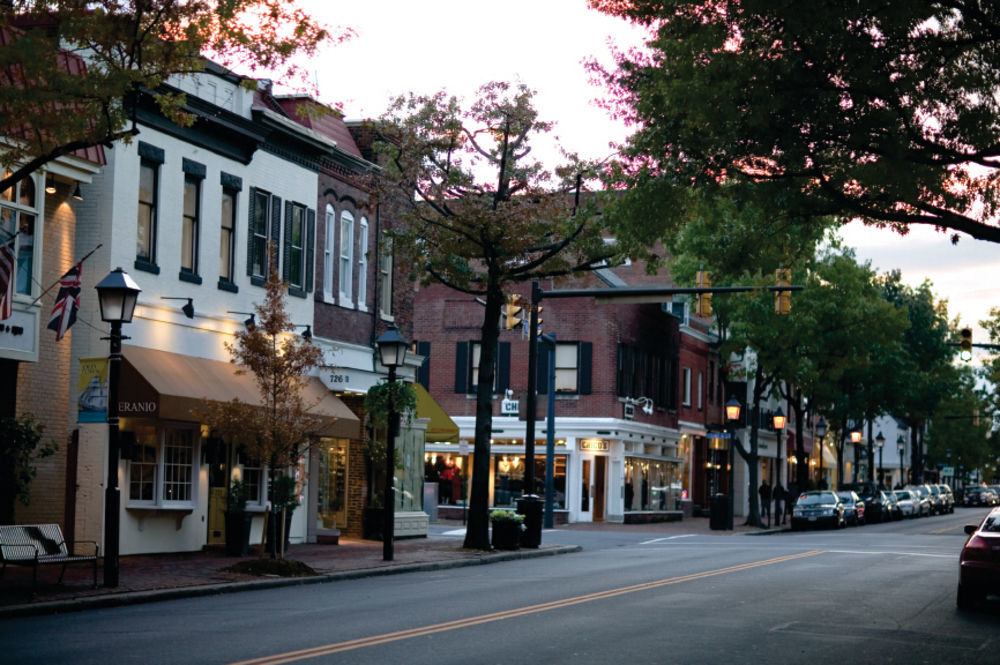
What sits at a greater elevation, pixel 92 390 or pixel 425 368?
pixel 425 368

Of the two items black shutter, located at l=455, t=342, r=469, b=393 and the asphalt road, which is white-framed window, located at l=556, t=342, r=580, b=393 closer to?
black shutter, located at l=455, t=342, r=469, b=393

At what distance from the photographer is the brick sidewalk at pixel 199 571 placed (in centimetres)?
1672

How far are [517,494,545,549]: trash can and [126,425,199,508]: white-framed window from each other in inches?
334

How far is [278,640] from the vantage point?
1290 centimetres

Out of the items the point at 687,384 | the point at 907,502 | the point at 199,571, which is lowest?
the point at 907,502

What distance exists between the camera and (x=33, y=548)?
1788cm

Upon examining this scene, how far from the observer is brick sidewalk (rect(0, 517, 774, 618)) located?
16719mm

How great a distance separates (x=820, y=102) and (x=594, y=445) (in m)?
36.4

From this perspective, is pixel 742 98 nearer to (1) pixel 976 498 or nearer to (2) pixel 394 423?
(2) pixel 394 423

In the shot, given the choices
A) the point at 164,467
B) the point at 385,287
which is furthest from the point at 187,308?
the point at 385,287

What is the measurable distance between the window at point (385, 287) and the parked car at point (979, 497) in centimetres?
7692

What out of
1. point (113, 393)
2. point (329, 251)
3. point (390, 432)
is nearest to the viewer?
point (113, 393)

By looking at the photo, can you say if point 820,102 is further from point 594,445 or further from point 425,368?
point 425,368

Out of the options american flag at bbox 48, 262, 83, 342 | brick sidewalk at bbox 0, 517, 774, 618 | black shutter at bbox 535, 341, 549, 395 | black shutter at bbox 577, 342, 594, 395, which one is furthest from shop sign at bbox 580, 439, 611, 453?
american flag at bbox 48, 262, 83, 342
